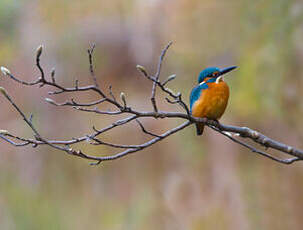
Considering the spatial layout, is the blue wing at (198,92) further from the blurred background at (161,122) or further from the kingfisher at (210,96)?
the blurred background at (161,122)

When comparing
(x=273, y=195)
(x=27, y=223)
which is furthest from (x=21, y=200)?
(x=273, y=195)

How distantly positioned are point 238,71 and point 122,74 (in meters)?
1.59

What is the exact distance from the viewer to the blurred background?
19.0ft

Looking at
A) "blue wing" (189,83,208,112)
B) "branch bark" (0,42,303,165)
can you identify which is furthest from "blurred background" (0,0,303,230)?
"branch bark" (0,42,303,165)

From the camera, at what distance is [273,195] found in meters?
5.72

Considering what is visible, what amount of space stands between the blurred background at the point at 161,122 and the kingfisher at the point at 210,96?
2963 millimetres

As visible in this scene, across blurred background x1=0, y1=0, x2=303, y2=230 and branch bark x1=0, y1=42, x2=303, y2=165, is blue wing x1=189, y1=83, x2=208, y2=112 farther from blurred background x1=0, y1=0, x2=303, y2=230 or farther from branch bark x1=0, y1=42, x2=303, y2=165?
blurred background x1=0, y1=0, x2=303, y2=230

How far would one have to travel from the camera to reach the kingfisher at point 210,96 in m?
2.86

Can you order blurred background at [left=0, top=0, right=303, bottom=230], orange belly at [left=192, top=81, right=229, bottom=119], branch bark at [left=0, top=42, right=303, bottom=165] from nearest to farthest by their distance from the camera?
branch bark at [left=0, top=42, right=303, bottom=165]
orange belly at [left=192, top=81, right=229, bottom=119]
blurred background at [left=0, top=0, right=303, bottom=230]

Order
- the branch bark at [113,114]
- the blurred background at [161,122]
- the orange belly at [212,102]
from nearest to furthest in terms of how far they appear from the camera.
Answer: the branch bark at [113,114]
the orange belly at [212,102]
the blurred background at [161,122]

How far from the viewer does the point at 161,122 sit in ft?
20.0

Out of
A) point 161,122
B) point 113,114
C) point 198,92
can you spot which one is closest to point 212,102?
point 198,92

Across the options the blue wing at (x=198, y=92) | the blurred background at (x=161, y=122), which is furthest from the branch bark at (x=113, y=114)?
the blurred background at (x=161, y=122)

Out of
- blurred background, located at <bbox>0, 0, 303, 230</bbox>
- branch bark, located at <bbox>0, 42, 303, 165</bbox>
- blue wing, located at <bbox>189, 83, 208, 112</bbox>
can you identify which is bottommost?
branch bark, located at <bbox>0, 42, 303, 165</bbox>
